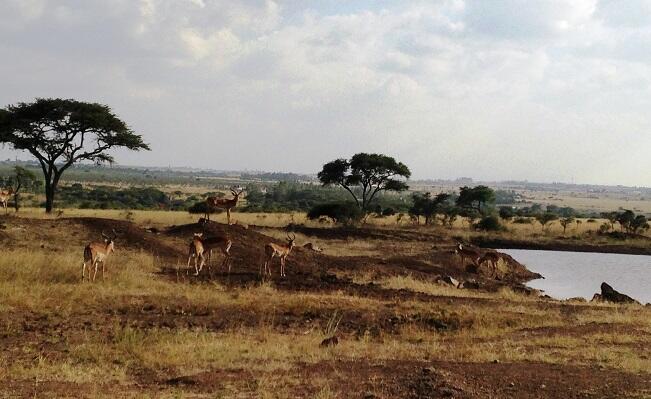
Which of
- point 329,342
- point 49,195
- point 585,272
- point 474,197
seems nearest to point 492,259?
point 585,272

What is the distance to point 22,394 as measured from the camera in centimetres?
795

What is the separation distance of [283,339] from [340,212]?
34951mm

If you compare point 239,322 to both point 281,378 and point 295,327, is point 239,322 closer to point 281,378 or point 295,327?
point 295,327

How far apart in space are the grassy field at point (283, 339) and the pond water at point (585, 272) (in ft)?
26.5

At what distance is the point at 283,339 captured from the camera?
12.4 meters

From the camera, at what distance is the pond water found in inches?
1094

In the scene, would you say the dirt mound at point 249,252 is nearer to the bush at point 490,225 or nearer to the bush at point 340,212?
the bush at point 340,212

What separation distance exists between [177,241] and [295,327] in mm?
12717

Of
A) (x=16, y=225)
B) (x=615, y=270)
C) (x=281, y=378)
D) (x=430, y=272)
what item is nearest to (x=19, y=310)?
(x=281, y=378)

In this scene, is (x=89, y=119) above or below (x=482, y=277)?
above

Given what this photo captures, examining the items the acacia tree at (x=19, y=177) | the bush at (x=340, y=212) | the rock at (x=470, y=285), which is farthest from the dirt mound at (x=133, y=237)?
the bush at (x=340, y=212)

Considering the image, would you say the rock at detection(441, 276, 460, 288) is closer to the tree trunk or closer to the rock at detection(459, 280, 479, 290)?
the rock at detection(459, 280, 479, 290)

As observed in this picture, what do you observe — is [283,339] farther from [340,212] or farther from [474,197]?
[474,197]

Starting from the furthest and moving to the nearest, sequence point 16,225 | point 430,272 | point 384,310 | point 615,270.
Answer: point 615,270 → point 430,272 → point 16,225 → point 384,310
